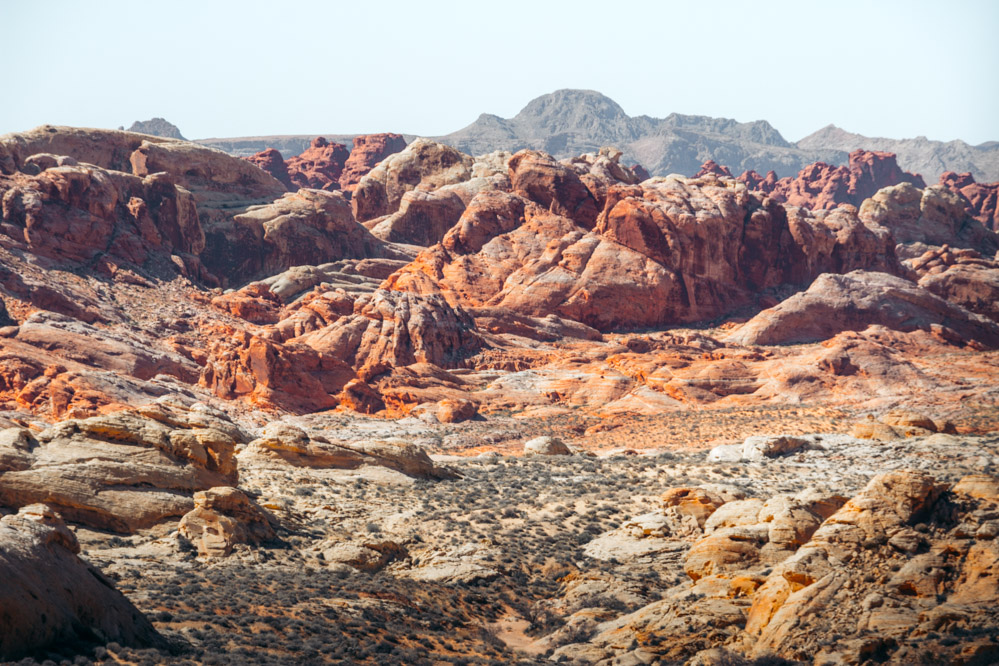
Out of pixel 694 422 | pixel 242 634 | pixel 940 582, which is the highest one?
pixel 940 582

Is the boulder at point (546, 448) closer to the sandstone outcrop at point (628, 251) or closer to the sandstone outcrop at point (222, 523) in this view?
the sandstone outcrop at point (222, 523)

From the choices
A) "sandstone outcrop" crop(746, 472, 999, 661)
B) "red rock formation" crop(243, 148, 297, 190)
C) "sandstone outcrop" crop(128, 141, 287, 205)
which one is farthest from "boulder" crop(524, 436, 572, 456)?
"red rock formation" crop(243, 148, 297, 190)

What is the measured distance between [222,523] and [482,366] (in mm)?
47114

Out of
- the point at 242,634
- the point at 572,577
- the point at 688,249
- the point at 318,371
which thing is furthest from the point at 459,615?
the point at 688,249

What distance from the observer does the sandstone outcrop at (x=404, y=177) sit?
406 feet

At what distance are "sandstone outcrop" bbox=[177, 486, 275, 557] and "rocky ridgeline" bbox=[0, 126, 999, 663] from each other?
0.10 meters

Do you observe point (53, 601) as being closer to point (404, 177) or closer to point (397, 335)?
point (397, 335)

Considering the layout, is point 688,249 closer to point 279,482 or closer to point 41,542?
point 279,482

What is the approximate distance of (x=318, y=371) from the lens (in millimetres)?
65875

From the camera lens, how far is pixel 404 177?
408 ft

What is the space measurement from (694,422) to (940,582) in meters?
39.6

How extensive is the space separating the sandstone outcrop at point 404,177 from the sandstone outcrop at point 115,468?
94758mm

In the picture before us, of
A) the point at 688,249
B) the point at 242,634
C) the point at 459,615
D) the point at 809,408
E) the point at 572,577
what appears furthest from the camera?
the point at 688,249

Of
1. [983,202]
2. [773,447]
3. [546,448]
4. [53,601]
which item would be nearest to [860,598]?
[53,601]
